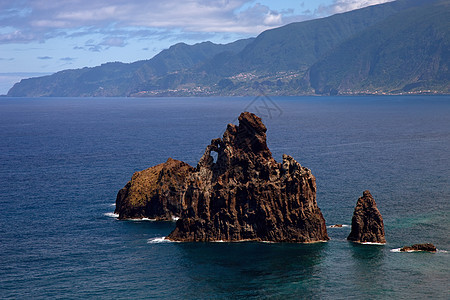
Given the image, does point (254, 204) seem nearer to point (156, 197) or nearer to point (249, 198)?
point (249, 198)

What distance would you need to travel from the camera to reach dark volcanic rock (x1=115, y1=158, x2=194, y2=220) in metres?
128

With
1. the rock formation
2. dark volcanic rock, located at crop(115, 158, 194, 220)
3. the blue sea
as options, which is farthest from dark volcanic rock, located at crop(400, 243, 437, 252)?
dark volcanic rock, located at crop(115, 158, 194, 220)

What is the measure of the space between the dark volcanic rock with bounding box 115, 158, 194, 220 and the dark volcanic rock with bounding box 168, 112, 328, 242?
14618mm

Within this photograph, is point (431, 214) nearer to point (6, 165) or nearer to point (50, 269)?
point (50, 269)

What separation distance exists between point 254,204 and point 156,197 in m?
28.9

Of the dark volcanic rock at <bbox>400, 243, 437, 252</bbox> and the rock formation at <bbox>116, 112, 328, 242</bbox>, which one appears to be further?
the rock formation at <bbox>116, 112, 328, 242</bbox>

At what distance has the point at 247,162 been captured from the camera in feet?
373

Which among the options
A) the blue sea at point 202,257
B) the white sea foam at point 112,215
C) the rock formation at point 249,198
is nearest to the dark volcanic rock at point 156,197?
the white sea foam at point 112,215

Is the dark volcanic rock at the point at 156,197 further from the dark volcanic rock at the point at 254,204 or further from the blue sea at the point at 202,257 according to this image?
the dark volcanic rock at the point at 254,204

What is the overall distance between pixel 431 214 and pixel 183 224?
5636cm

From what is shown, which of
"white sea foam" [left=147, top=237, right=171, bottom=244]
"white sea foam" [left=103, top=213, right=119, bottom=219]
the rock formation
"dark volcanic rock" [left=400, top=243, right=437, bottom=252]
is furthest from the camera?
"white sea foam" [left=103, top=213, right=119, bottom=219]

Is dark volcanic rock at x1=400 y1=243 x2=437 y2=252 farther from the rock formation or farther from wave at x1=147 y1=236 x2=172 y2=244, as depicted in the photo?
wave at x1=147 y1=236 x2=172 y2=244

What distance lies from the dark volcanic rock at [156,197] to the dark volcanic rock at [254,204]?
14.6 meters

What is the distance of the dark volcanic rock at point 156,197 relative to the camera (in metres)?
128
